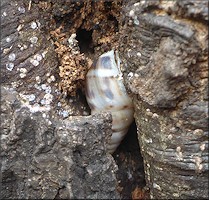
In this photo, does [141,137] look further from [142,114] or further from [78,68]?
[78,68]

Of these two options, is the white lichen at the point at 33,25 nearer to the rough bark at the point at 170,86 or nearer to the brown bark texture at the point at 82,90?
the brown bark texture at the point at 82,90

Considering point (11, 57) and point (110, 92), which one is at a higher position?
point (11, 57)

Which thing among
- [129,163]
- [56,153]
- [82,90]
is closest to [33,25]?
[82,90]

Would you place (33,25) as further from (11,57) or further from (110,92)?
(110,92)

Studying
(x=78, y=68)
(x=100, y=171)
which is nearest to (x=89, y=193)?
(x=100, y=171)

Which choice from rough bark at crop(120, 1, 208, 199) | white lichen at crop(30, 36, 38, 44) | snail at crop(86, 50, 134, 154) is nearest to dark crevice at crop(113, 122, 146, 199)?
snail at crop(86, 50, 134, 154)
